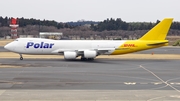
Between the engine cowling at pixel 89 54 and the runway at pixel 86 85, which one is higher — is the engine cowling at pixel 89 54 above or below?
above

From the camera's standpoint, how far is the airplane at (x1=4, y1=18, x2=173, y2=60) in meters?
45.3

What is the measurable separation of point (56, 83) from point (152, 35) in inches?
954

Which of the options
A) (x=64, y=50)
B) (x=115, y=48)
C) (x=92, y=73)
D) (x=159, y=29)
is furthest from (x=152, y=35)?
(x=92, y=73)

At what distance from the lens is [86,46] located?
Result: 46.2 m

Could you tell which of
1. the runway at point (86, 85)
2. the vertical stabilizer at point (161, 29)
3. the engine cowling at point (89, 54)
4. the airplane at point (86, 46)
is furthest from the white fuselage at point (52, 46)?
the runway at point (86, 85)

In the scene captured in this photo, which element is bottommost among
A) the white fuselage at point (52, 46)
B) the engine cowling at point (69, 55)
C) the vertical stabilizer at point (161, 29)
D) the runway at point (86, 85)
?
the runway at point (86, 85)

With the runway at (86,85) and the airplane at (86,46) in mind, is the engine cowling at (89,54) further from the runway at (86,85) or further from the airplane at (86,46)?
the runway at (86,85)

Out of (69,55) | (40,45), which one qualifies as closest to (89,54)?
(69,55)

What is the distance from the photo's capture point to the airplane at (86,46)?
45.3 meters

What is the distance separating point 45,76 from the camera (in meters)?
29.3

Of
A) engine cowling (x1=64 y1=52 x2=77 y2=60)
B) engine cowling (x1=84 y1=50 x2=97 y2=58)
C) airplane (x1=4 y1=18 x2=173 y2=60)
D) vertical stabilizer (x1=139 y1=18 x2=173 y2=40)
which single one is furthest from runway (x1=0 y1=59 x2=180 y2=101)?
vertical stabilizer (x1=139 y1=18 x2=173 y2=40)

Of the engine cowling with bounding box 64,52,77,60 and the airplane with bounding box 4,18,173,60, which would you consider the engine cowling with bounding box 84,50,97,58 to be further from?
the engine cowling with bounding box 64,52,77,60

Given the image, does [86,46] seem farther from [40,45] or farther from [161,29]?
[161,29]

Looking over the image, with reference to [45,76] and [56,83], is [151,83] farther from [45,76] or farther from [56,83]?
[45,76]
